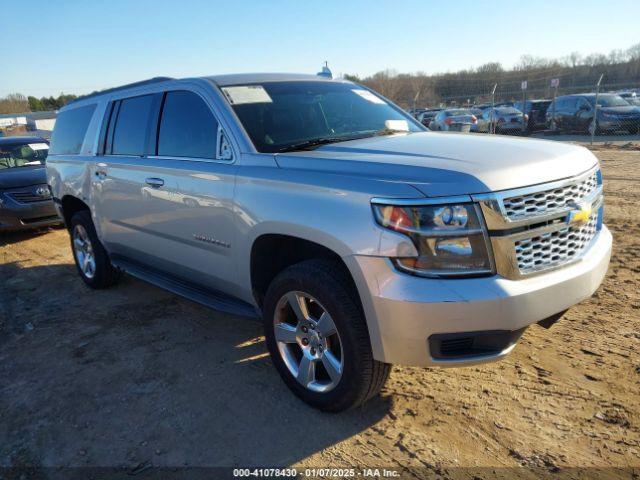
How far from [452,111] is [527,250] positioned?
21.6 m

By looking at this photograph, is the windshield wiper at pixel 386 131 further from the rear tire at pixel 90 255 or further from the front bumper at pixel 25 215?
the front bumper at pixel 25 215

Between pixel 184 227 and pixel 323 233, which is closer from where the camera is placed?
pixel 323 233

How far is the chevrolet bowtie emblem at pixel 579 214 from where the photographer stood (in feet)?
8.65

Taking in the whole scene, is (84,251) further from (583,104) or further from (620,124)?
(583,104)

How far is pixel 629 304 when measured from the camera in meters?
4.12

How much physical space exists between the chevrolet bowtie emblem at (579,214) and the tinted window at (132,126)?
131 inches

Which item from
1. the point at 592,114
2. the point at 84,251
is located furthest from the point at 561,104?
the point at 84,251

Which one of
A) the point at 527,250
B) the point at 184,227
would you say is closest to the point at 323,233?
the point at 527,250

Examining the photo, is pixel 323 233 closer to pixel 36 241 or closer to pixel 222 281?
pixel 222 281

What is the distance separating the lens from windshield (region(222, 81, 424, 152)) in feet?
11.4

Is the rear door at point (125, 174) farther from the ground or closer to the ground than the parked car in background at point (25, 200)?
farther from the ground

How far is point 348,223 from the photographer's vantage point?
2562mm

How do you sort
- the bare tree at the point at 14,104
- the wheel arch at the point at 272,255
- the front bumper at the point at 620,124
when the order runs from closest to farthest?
the wheel arch at the point at 272,255 → the front bumper at the point at 620,124 → the bare tree at the point at 14,104

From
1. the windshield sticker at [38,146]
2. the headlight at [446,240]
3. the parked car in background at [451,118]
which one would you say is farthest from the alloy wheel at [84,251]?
the parked car in background at [451,118]
